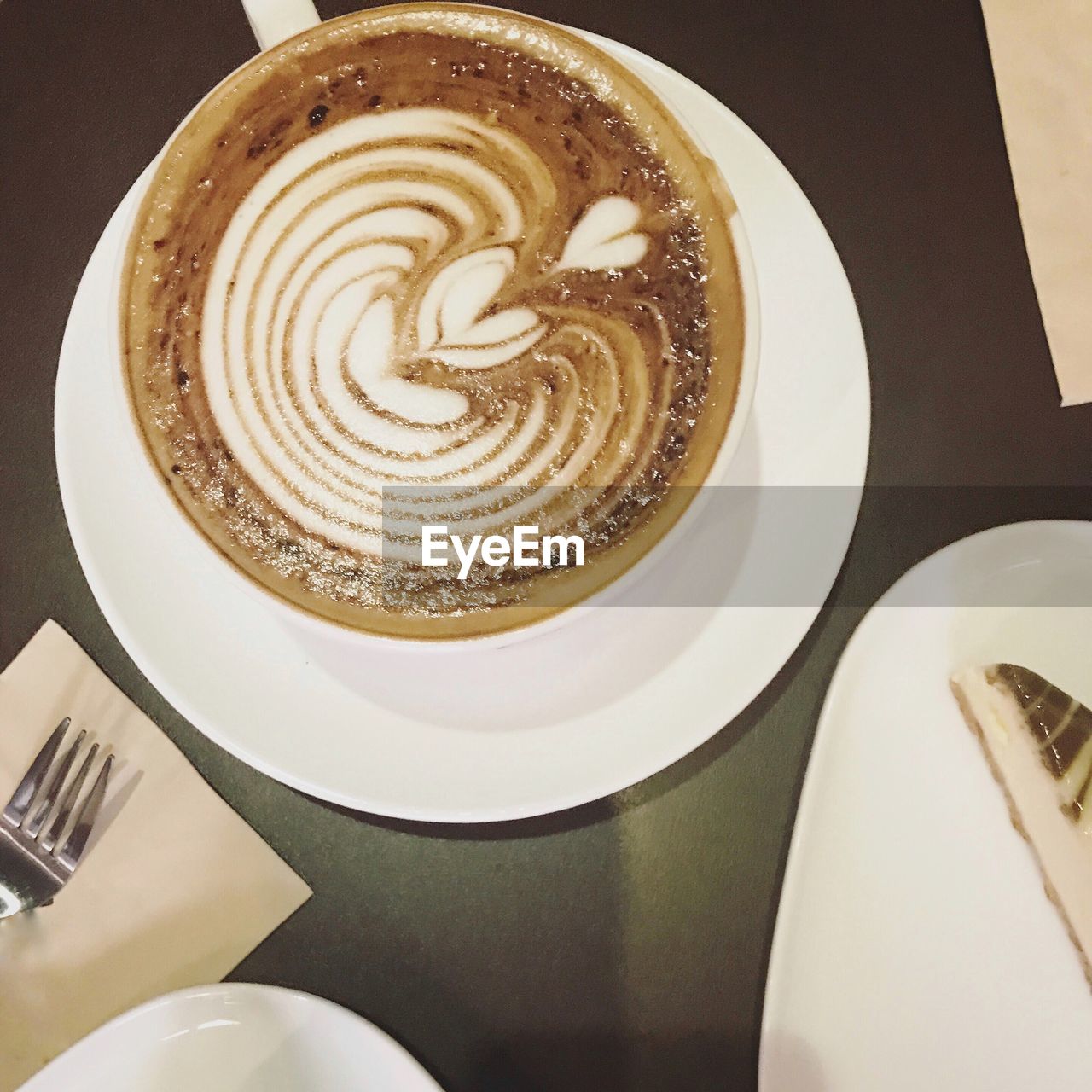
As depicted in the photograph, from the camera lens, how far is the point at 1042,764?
31.9 inches

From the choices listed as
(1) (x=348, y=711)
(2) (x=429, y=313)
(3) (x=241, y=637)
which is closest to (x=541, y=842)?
(1) (x=348, y=711)

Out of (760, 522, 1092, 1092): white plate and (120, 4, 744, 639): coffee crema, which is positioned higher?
(120, 4, 744, 639): coffee crema

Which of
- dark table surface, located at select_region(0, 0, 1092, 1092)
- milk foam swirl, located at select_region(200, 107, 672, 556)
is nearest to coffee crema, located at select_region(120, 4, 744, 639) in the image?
milk foam swirl, located at select_region(200, 107, 672, 556)

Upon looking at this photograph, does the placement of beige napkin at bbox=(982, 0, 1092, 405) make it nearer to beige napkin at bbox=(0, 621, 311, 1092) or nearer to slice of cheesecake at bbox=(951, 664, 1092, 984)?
slice of cheesecake at bbox=(951, 664, 1092, 984)

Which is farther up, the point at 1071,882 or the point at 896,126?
the point at 896,126

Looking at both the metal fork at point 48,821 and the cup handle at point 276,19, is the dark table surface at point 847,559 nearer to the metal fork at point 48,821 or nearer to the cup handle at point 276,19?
the metal fork at point 48,821

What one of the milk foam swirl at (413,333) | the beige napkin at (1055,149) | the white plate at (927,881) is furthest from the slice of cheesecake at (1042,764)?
the milk foam swirl at (413,333)

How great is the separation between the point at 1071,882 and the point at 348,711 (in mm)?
669

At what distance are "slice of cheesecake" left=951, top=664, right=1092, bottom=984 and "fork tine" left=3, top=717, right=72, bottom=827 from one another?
0.81m

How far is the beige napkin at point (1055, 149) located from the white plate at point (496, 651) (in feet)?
0.85

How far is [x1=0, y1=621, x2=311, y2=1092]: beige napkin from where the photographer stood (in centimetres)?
78

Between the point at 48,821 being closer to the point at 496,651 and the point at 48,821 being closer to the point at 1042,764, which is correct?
the point at 496,651

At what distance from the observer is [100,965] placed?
78cm

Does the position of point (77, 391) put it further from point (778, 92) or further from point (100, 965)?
point (778, 92)
